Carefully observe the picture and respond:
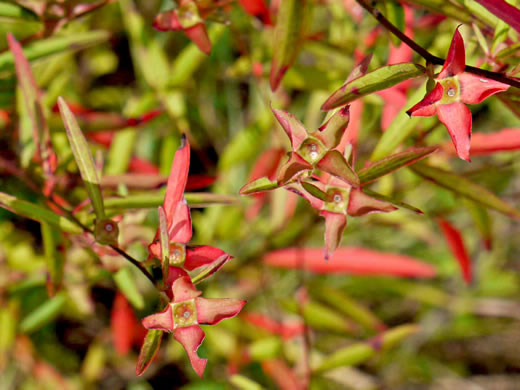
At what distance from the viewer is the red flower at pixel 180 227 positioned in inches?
19.3

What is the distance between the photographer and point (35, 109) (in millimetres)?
661

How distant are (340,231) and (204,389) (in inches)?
32.8

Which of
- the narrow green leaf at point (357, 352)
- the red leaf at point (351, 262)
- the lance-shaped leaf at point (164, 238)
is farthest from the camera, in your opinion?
the red leaf at point (351, 262)

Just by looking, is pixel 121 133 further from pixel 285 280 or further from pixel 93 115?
pixel 285 280

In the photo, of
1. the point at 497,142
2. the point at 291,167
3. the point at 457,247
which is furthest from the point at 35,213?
the point at 457,247

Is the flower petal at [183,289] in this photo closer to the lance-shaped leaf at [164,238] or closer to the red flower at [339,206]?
the lance-shaped leaf at [164,238]

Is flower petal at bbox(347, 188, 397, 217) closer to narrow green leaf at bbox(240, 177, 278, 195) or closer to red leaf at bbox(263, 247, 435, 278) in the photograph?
narrow green leaf at bbox(240, 177, 278, 195)

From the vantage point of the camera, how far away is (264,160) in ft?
3.50

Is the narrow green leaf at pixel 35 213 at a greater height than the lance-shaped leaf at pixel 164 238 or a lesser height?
lesser

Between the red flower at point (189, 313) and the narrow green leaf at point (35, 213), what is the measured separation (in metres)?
0.17

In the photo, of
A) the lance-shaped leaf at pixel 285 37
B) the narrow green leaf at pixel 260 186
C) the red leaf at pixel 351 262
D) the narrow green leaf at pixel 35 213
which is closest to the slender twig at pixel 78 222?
the narrow green leaf at pixel 35 213

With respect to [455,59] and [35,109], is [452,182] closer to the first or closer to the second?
[455,59]

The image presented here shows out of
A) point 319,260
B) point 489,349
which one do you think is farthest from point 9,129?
point 489,349

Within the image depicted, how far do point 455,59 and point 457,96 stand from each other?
31 millimetres
